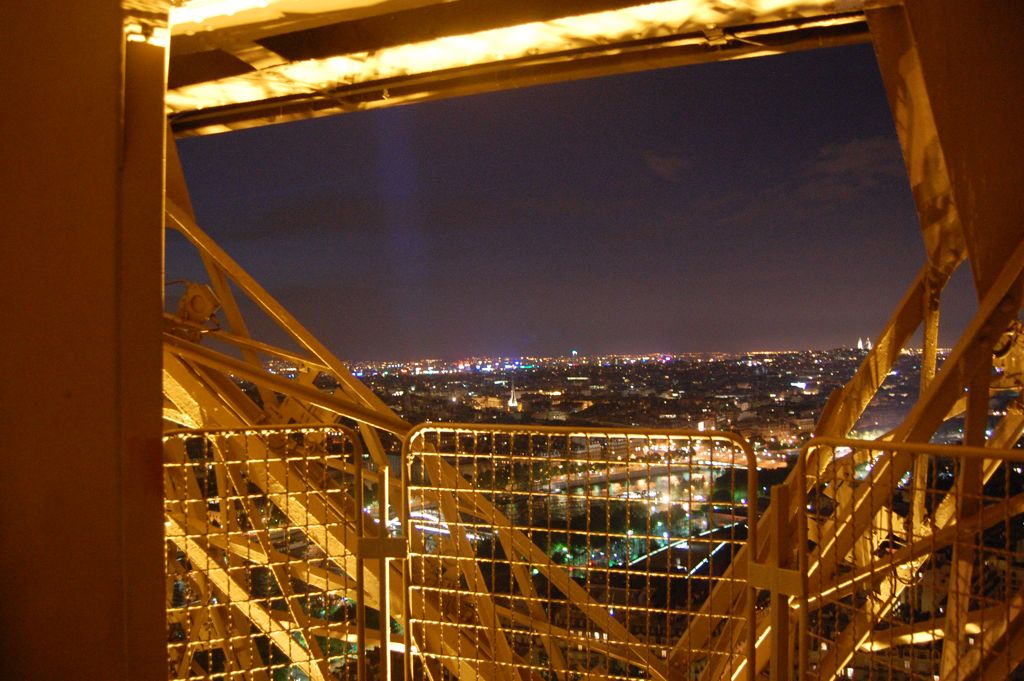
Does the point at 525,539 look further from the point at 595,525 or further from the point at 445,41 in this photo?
the point at 445,41

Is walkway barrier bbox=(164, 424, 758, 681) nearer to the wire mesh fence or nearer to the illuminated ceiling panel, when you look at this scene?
the wire mesh fence

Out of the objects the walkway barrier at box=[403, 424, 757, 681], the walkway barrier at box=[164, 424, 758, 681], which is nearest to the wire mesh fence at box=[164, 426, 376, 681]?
the walkway barrier at box=[164, 424, 758, 681]

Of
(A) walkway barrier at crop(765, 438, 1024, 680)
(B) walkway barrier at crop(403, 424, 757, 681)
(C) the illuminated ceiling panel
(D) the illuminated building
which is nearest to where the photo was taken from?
(D) the illuminated building

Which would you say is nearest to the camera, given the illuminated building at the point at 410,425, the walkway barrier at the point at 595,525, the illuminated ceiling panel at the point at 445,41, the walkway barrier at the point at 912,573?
the illuminated building at the point at 410,425

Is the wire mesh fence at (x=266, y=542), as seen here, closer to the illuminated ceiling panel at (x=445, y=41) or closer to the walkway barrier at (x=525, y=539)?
the walkway barrier at (x=525, y=539)

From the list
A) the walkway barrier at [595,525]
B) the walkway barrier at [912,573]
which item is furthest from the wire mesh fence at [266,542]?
the walkway barrier at [912,573]

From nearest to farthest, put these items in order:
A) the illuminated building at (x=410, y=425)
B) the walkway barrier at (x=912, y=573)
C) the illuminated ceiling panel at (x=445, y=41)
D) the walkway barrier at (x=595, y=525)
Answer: the illuminated building at (x=410, y=425) < the walkway barrier at (x=912, y=573) < the walkway barrier at (x=595, y=525) < the illuminated ceiling panel at (x=445, y=41)
